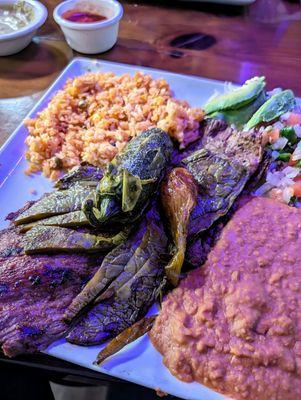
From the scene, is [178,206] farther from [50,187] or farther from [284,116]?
[284,116]

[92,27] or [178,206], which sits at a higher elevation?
[92,27]

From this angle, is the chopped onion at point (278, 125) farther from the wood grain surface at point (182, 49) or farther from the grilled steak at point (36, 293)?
the grilled steak at point (36, 293)

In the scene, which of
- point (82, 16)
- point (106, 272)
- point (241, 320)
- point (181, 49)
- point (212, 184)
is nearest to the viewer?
point (241, 320)

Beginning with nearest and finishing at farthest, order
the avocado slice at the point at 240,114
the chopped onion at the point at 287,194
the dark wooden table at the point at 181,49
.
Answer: the chopped onion at the point at 287,194 < the avocado slice at the point at 240,114 < the dark wooden table at the point at 181,49

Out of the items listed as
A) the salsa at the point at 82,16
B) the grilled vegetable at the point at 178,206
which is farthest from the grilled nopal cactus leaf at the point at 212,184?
the salsa at the point at 82,16

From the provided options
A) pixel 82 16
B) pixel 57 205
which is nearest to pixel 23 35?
pixel 82 16

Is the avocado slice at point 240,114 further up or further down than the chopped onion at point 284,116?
further down

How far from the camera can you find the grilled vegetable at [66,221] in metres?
1.92

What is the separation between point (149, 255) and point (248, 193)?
25.4 inches

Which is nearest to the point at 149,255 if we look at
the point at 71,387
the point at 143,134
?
the point at 143,134

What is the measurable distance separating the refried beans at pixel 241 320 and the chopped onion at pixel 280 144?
1.95 feet

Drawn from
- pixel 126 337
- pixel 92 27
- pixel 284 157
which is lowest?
pixel 126 337

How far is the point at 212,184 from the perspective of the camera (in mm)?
2098

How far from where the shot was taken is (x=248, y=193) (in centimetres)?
221
